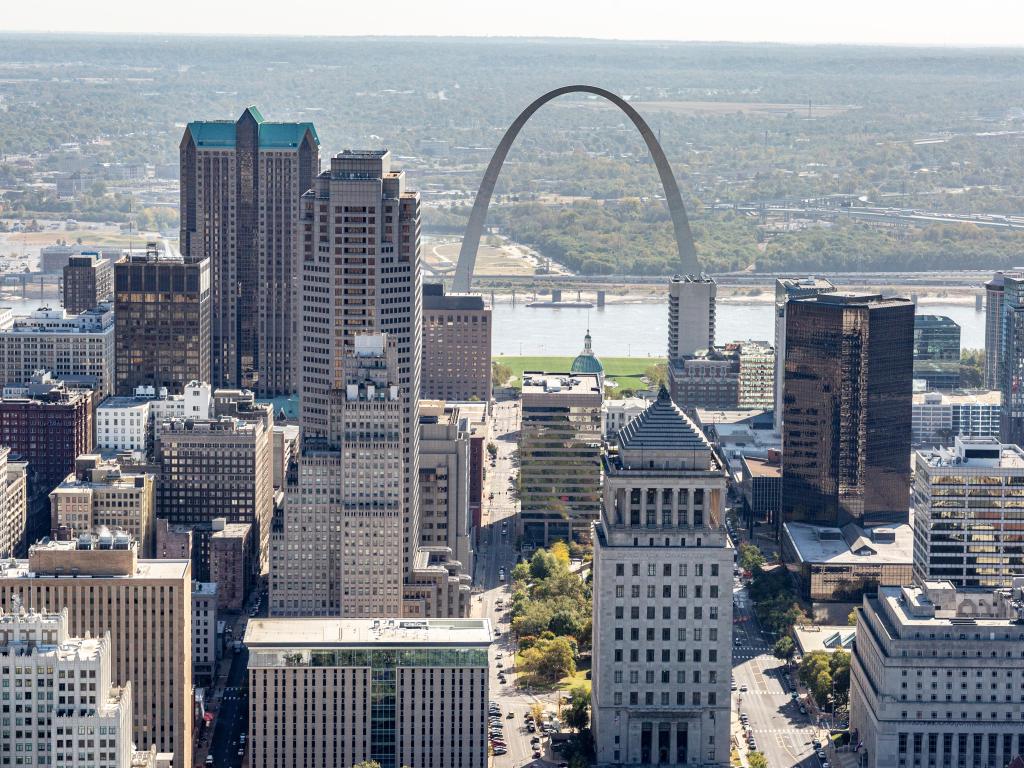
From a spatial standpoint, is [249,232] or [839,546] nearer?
[839,546]

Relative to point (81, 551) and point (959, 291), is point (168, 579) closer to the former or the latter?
point (81, 551)

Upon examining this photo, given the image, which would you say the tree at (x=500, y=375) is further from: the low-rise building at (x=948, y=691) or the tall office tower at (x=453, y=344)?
the low-rise building at (x=948, y=691)

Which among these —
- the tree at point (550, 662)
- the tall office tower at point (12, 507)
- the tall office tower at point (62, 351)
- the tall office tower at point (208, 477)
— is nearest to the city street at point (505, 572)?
the tree at point (550, 662)

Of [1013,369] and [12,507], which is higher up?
[1013,369]

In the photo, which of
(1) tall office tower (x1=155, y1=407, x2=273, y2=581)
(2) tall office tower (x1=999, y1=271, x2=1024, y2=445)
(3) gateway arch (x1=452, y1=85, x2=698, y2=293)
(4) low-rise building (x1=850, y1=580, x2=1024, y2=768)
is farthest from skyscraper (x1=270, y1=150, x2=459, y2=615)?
(3) gateway arch (x1=452, y1=85, x2=698, y2=293)

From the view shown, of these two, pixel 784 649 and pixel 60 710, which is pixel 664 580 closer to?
pixel 60 710

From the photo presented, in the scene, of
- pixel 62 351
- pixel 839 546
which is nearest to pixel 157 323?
pixel 62 351

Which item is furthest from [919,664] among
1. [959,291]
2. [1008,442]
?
[959,291]

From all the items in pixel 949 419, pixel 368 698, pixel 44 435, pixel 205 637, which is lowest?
pixel 368 698
